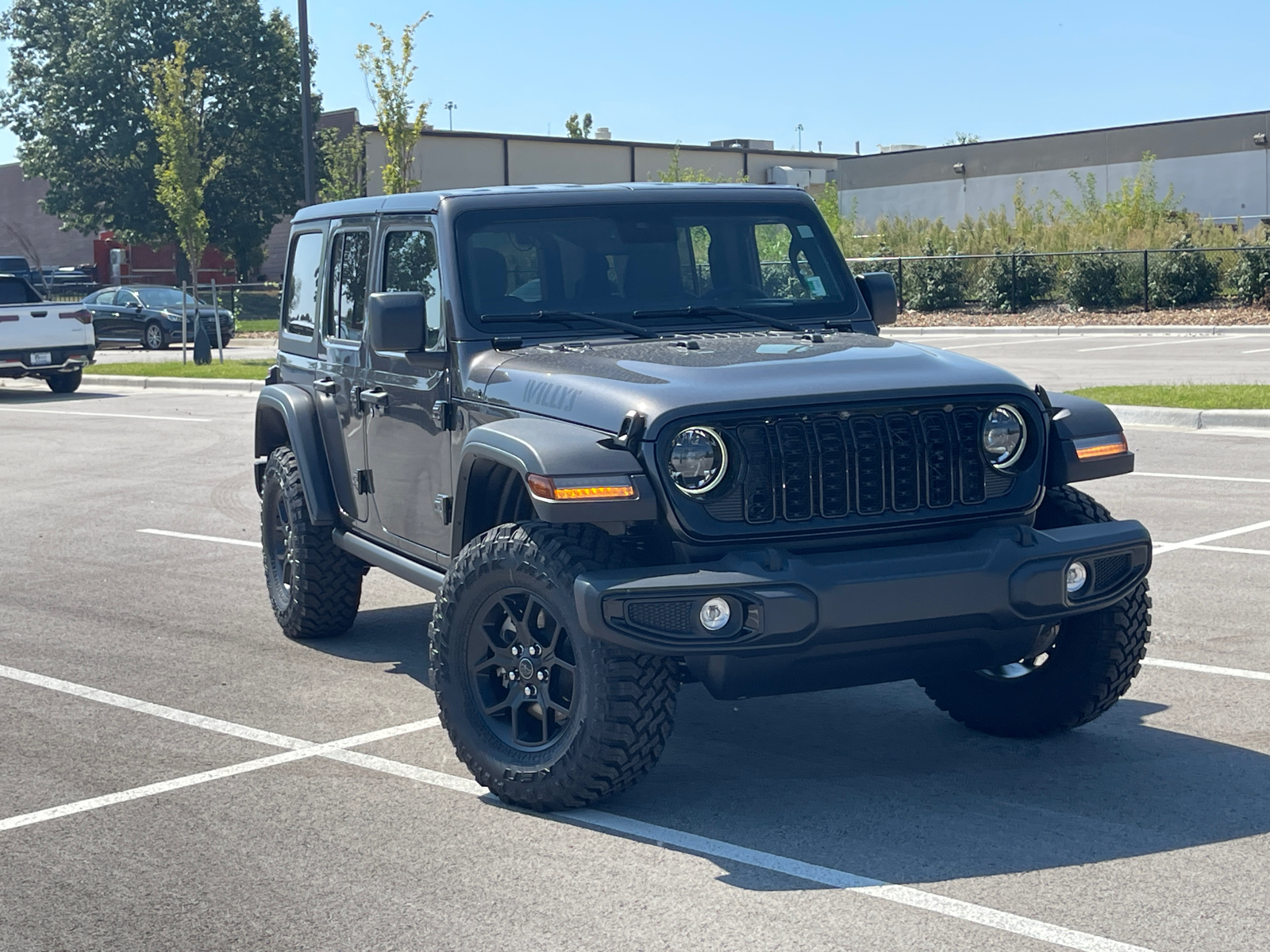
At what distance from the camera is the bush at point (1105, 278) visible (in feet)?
113

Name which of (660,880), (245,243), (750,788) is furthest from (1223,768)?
(245,243)

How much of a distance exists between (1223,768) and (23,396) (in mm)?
23292

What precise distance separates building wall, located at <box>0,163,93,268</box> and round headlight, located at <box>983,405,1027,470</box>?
74.1 metres

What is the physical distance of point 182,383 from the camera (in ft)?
87.4

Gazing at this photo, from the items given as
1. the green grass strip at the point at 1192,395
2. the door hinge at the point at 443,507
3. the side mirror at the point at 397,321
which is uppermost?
the side mirror at the point at 397,321

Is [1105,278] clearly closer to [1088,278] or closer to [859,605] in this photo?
[1088,278]

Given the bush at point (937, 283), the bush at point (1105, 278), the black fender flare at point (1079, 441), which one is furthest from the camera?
the bush at point (937, 283)

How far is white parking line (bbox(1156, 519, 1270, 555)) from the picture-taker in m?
9.84

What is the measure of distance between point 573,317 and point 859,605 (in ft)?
6.27

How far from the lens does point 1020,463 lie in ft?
17.6

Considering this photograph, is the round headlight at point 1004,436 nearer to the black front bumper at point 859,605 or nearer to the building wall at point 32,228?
the black front bumper at point 859,605

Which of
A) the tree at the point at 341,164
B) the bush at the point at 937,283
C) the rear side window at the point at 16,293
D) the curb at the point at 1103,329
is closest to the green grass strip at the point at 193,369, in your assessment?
the rear side window at the point at 16,293

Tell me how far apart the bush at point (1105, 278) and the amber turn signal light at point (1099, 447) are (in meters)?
30.3

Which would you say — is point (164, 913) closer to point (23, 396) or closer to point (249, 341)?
point (23, 396)
